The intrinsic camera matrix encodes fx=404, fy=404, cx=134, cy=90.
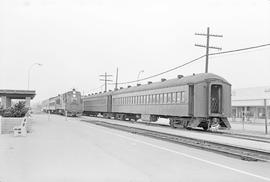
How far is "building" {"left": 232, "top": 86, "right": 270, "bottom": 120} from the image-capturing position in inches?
2145

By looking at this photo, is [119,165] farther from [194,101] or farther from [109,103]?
[109,103]

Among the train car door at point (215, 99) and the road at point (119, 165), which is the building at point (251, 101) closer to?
the train car door at point (215, 99)

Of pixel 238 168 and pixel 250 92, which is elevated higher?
pixel 250 92

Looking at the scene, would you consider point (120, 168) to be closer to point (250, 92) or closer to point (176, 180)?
point (176, 180)

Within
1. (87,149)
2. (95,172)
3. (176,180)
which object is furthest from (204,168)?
(87,149)

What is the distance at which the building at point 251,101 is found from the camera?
179 ft

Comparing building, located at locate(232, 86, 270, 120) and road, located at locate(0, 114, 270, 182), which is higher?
building, located at locate(232, 86, 270, 120)

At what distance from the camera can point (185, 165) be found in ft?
35.9

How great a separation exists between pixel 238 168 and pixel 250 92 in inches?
1946

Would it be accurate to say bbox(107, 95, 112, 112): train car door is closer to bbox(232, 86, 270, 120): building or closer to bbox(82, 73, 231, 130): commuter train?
bbox(82, 73, 231, 130): commuter train

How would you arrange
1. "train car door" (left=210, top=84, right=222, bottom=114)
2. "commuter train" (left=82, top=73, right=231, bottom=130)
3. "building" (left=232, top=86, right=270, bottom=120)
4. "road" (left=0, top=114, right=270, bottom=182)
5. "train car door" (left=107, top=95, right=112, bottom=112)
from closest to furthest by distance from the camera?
1. "road" (left=0, top=114, right=270, bottom=182)
2. "commuter train" (left=82, top=73, right=231, bottom=130)
3. "train car door" (left=210, top=84, right=222, bottom=114)
4. "train car door" (left=107, top=95, right=112, bottom=112)
5. "building" (left=232, top=86, right=270, bottom=120)

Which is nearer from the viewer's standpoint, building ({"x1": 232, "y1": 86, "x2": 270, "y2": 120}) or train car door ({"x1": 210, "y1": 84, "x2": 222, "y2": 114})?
train car door ({"x1": 210, "y1": 84, "x2": 222, "y2": 114})

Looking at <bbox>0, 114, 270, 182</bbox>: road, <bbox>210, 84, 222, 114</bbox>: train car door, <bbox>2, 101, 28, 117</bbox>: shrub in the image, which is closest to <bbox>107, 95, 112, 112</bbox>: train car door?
<bbox>2, 101, 28, 117</bbox>: shrub

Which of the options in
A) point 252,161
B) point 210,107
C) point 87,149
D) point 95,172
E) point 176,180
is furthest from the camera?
point 210,107
